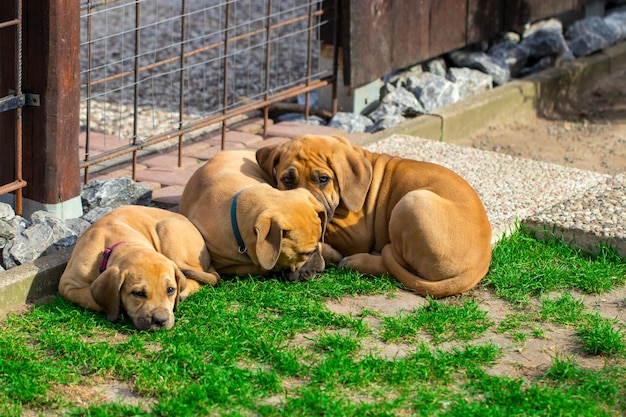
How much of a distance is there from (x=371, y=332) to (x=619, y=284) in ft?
6.48

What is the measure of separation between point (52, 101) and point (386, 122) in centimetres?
418

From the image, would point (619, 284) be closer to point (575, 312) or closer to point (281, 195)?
point (575, 312)

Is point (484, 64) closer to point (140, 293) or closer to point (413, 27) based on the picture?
point (413, 27)

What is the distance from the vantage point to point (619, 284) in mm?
6965

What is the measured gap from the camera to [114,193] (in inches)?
301

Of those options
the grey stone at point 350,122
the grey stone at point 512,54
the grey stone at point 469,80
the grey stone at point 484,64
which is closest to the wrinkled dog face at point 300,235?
the grey stone at point 350,122

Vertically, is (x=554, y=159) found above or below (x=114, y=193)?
below

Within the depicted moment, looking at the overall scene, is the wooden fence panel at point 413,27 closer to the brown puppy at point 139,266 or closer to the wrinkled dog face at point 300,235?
the wrinkled dog face at point 300,235

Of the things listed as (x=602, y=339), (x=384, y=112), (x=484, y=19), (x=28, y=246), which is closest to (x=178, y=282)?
(x=28, y=246)

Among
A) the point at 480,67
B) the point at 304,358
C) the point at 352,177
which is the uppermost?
the point at 352,177

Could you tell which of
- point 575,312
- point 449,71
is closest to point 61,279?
point 575,312

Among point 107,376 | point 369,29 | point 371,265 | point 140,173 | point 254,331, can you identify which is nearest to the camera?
point 107,376

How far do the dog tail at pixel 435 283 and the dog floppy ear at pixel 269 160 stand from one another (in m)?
1.11

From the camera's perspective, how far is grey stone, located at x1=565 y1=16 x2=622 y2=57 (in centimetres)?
1342
